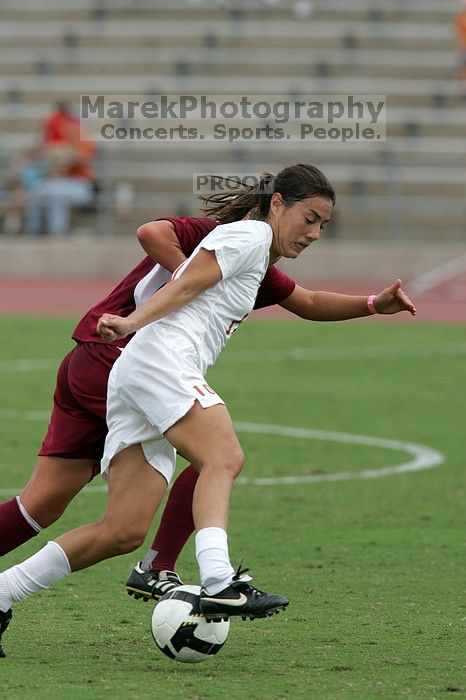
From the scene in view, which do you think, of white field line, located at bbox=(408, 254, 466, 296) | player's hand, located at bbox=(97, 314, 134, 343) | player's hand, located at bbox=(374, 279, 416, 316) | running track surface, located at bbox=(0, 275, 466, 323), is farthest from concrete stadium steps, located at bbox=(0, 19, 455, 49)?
player's hand, located at bbox=(97, 314, 134, 343)

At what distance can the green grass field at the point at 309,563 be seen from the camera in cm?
470

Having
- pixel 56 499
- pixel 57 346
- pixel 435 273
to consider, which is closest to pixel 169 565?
pixel 56 499

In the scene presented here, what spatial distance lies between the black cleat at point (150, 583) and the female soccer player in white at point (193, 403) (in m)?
0.31

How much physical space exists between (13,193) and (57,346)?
8974 millimetres

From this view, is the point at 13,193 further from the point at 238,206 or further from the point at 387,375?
the point at 238,206

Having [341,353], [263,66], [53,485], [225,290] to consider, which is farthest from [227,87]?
[225,290]

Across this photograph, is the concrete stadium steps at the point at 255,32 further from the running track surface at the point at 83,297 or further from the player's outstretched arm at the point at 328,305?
the player's outstretched arm at the point at 328,305

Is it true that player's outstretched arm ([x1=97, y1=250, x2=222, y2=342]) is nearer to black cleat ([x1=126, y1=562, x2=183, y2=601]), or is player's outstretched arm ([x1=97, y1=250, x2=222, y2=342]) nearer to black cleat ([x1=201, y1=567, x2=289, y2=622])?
black cleat ([x1=201, y1=567, x2=289, y2=622])

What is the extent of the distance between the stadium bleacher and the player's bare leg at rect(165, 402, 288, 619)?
20.4 m

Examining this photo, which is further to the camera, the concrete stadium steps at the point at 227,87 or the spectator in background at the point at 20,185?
the concrete stadium steps at the point at 227,87

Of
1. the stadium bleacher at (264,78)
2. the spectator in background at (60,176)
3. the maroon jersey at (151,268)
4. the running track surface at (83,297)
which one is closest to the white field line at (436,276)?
the running track surface at (83,297)

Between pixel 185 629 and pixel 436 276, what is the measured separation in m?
19.0

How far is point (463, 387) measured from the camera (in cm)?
1383

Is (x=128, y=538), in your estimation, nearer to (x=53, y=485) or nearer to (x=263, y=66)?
(x=53, y=485)
